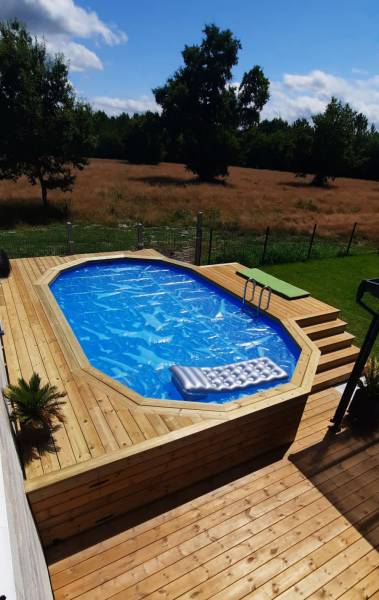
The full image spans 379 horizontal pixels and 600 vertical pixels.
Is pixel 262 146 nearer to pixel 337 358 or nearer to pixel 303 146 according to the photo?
pixel 303 146

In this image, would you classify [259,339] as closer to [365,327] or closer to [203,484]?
[365,327]

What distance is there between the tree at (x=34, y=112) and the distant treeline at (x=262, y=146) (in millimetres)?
19269

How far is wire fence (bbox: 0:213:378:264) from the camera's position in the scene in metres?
14.2

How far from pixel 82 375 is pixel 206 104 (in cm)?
4348

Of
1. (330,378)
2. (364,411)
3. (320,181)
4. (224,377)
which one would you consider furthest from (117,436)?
(320,181)

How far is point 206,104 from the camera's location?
136 feet

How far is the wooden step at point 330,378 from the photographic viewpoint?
24.8ft

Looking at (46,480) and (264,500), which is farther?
(264,500)

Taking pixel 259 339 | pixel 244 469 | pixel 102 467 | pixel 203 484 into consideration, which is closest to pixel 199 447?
pixel 203 484

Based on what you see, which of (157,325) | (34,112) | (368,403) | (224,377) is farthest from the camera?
(34,112)

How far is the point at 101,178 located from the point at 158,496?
126ft

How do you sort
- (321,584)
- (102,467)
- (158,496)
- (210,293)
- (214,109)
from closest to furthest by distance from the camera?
(321,584) < (102,467) < (158,496) < (210,293) < (214,109)

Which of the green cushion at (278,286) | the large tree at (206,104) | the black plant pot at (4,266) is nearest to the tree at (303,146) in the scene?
the large tree at (206,104)

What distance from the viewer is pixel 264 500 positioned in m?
4.90
